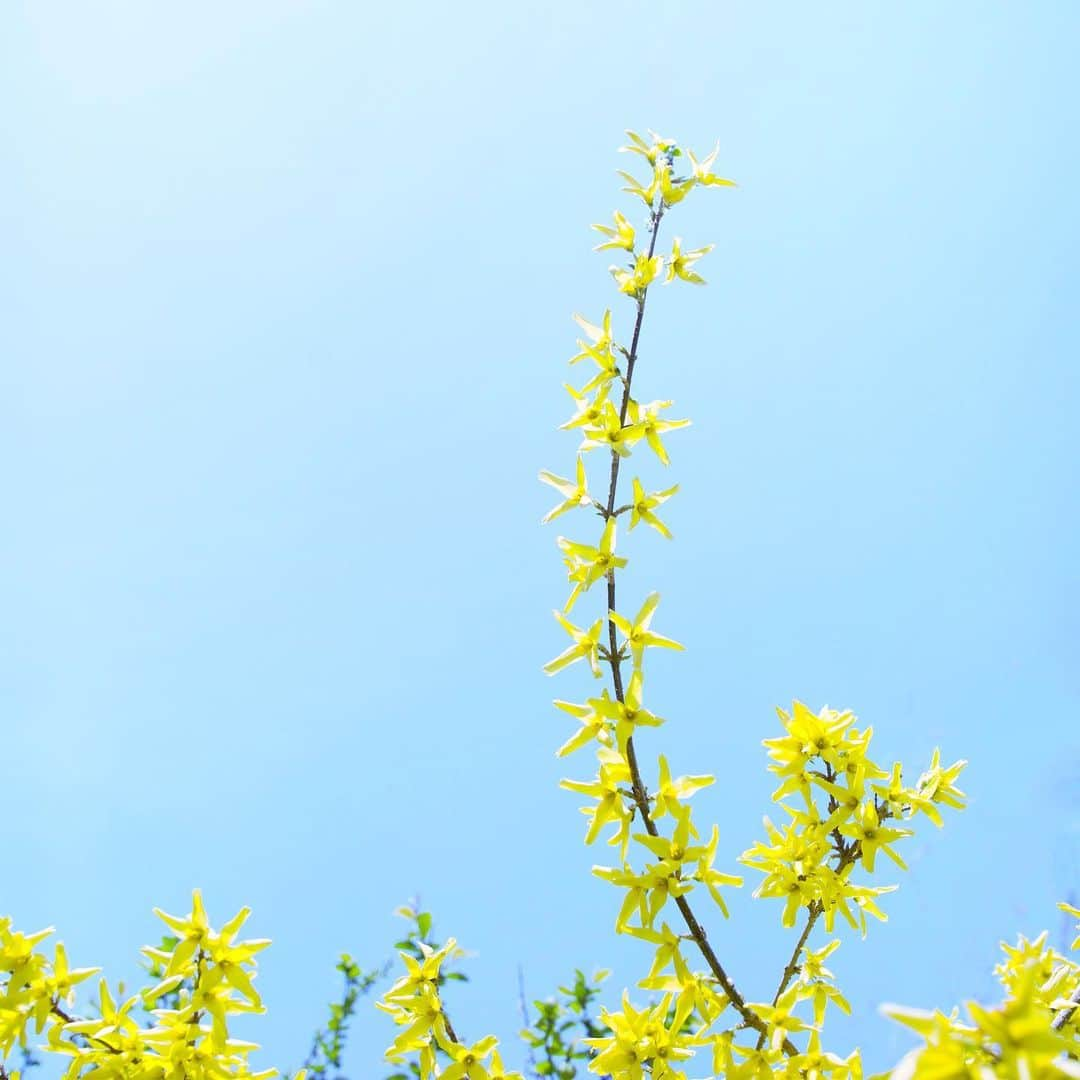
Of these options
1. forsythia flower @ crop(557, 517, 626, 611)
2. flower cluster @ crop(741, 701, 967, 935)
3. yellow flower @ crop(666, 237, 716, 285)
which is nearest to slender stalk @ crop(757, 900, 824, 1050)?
flower cluster @ crop(741, 701, 967, 935)

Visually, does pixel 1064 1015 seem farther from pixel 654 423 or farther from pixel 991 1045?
pixel 654 423

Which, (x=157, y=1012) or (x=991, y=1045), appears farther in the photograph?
(x=157, y=1012)

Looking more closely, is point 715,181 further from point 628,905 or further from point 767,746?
point 628,905

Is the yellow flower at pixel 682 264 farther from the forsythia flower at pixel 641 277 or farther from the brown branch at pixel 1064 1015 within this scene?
the brown branch at pixel 1064 1015

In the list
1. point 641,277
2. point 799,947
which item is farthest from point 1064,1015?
point 641,277

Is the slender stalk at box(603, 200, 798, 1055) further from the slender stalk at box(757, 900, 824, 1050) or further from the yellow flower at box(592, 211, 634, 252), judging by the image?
the yellow flower at box(592, 211, 634, 252)

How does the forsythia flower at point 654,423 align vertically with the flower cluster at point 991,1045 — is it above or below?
above

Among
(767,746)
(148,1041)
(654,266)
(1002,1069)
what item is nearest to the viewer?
(1002,1069)

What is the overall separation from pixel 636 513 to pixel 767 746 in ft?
3.28

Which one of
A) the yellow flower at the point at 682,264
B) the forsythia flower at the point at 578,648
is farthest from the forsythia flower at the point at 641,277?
the forsythia flower at the point at 578,648

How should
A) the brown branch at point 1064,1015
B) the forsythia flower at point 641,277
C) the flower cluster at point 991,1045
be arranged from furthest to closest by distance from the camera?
the forsythia flower at point 641,277
the brown branch at point 1064,1015
the flower cluster at point 991,1045

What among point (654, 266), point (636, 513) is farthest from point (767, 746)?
point (654, 266)

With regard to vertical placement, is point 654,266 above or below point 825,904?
above

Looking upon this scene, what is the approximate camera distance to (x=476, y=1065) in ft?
9.59
